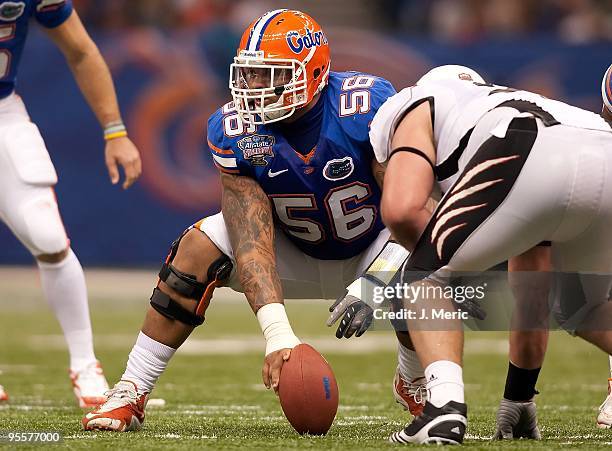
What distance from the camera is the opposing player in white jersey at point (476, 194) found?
268cm

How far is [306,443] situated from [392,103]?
848mm

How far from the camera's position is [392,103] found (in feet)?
9.71

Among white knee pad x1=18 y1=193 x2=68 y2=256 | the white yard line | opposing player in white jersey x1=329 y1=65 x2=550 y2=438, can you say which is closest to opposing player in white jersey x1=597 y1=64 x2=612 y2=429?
opposing player in white jersey x1=329 y1=65 x2=550 y2=438

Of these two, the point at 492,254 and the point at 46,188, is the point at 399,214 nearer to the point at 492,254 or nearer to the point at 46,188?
the point at 492,254

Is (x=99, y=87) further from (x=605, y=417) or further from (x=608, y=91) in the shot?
(x=605, y=417)

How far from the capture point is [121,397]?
3318 millimetres

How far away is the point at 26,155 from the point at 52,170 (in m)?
0.10

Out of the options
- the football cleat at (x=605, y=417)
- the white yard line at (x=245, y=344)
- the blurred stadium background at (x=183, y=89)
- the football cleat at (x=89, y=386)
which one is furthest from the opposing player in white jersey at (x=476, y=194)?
the blurred stadium background at (x=183, y=89)

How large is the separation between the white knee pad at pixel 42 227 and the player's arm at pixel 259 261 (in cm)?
86

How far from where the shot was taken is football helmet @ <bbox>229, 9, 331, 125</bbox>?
339 centimetres

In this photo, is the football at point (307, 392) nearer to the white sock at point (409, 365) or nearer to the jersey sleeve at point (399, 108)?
the white sock at point (409, 365)

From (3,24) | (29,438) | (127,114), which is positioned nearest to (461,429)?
(29,438)

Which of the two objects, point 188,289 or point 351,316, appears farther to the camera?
point 188,289

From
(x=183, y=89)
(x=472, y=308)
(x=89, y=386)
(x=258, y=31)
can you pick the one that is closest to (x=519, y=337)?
(x=472, y=308)
